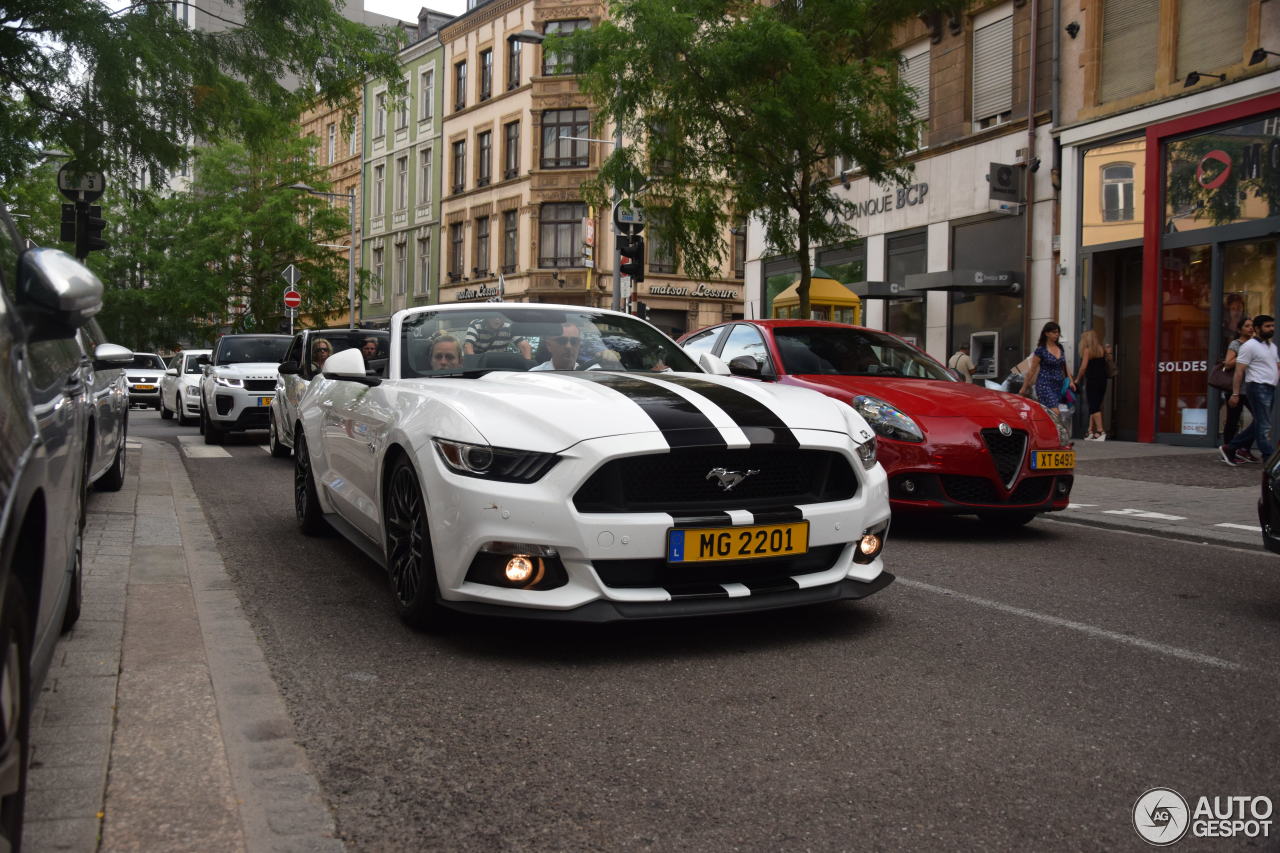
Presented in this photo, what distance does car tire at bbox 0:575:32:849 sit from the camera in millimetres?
2160

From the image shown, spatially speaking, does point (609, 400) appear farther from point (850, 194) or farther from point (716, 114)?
point (850, 194)

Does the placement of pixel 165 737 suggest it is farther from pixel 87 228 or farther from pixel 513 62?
pixel 513 62

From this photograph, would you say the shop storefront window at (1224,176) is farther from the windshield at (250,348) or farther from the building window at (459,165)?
the building window at (459,165)

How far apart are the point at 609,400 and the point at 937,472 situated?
3.43 meters

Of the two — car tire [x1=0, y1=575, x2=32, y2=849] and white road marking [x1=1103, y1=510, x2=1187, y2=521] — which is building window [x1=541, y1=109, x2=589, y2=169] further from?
car tire [x1=0, y1=575, x2=32, y2=849]

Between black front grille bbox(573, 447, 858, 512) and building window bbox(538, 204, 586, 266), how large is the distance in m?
39.4

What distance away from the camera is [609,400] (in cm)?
468

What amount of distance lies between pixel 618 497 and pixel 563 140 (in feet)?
137

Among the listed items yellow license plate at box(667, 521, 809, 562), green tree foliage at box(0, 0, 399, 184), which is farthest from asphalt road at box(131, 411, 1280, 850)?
green tree foliage at box(0, 0, 399, 184)

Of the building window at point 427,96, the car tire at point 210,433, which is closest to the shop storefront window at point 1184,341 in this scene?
the car tire at point 210,433

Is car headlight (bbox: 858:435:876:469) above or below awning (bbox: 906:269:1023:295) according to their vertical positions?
below

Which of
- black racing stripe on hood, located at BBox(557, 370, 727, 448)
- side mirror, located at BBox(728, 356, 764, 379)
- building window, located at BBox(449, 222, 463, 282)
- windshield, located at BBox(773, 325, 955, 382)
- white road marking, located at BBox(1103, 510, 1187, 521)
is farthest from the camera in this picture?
building window, located at BBox(449, 222, 463, 282)

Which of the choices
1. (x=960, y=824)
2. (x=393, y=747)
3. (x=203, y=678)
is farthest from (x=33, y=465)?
(x=960, y=824)

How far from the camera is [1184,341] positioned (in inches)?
669
